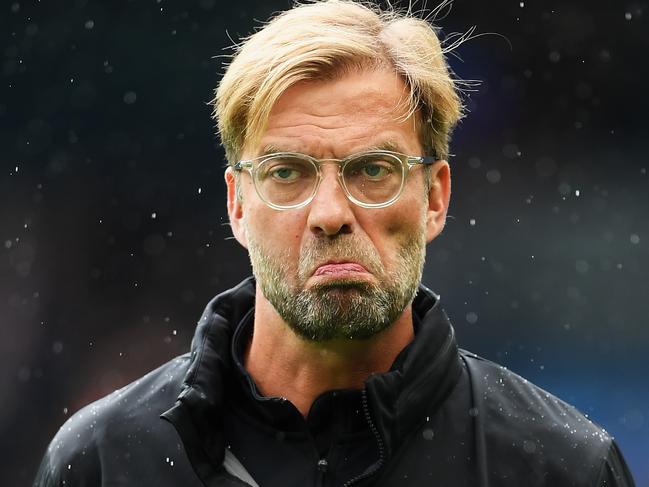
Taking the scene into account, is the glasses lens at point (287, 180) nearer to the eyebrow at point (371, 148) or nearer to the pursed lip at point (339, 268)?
the eyebrow at point (371, 148)

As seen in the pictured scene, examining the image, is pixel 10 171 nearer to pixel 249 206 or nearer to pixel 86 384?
pixel 86 384

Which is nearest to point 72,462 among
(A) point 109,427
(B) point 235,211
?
(A) point 109,427

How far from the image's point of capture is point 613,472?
8.86ft

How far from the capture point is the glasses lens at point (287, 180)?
2793 millimetres

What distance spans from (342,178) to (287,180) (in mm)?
147

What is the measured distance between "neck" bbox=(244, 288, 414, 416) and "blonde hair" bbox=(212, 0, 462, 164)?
1.65ft

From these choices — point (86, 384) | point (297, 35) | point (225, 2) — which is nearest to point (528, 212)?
point (225, 2)

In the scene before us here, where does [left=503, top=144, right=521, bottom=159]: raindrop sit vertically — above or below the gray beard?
below

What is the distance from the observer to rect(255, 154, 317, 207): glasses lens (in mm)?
2793

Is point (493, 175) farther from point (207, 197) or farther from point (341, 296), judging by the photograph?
point (341, 296)

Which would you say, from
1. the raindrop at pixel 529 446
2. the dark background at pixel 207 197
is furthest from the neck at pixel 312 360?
the dark background at pixel 207 197

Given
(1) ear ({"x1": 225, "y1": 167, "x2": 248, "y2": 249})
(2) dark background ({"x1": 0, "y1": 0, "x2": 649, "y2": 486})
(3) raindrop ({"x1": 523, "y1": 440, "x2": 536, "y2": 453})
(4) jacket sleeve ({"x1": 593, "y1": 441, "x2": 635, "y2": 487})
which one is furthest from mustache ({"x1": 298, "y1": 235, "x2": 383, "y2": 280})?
(2) dark background ({"x1": 0, "y1": 0, "x2": 649, "y2": 486})

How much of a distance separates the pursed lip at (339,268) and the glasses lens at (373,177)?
0.58 feet

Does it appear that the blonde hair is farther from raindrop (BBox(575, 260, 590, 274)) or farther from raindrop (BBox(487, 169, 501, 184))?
raindrop (BBox(575, 260, 590, 274))
